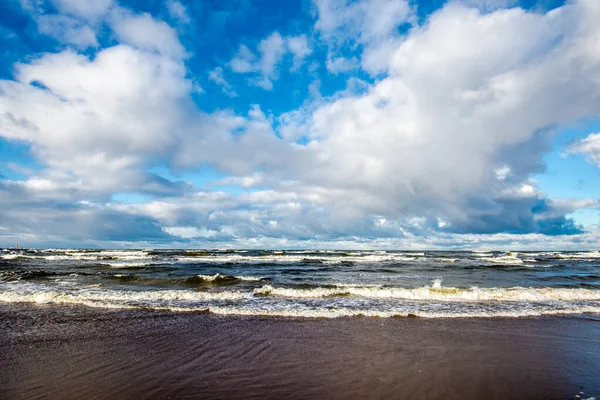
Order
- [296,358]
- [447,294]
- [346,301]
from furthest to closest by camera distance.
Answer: [447,294] → [346,301] → [296,358]

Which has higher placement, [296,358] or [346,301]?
[346,301]

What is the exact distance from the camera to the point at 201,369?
23.1ft

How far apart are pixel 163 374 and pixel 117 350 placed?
7.54 feet

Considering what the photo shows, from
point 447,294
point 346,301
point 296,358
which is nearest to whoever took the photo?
point 296,358

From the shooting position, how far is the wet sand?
6.11m

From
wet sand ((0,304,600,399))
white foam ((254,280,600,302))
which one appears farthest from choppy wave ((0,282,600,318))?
wet sand ((0,304,600,399))

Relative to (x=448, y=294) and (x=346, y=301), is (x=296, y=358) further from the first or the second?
(x=448, y=294)

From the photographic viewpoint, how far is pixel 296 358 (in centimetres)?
777

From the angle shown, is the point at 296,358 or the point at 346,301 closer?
the point at 296,358

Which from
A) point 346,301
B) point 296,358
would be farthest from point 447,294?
point 296,358

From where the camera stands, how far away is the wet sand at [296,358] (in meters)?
6.11

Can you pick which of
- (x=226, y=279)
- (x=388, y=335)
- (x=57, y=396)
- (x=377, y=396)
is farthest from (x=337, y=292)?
(x=57, y=396)

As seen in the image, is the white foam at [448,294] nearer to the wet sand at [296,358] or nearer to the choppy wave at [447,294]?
the choppy wave at [447,294]

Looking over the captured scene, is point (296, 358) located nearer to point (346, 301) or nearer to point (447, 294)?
point (346, 301)
